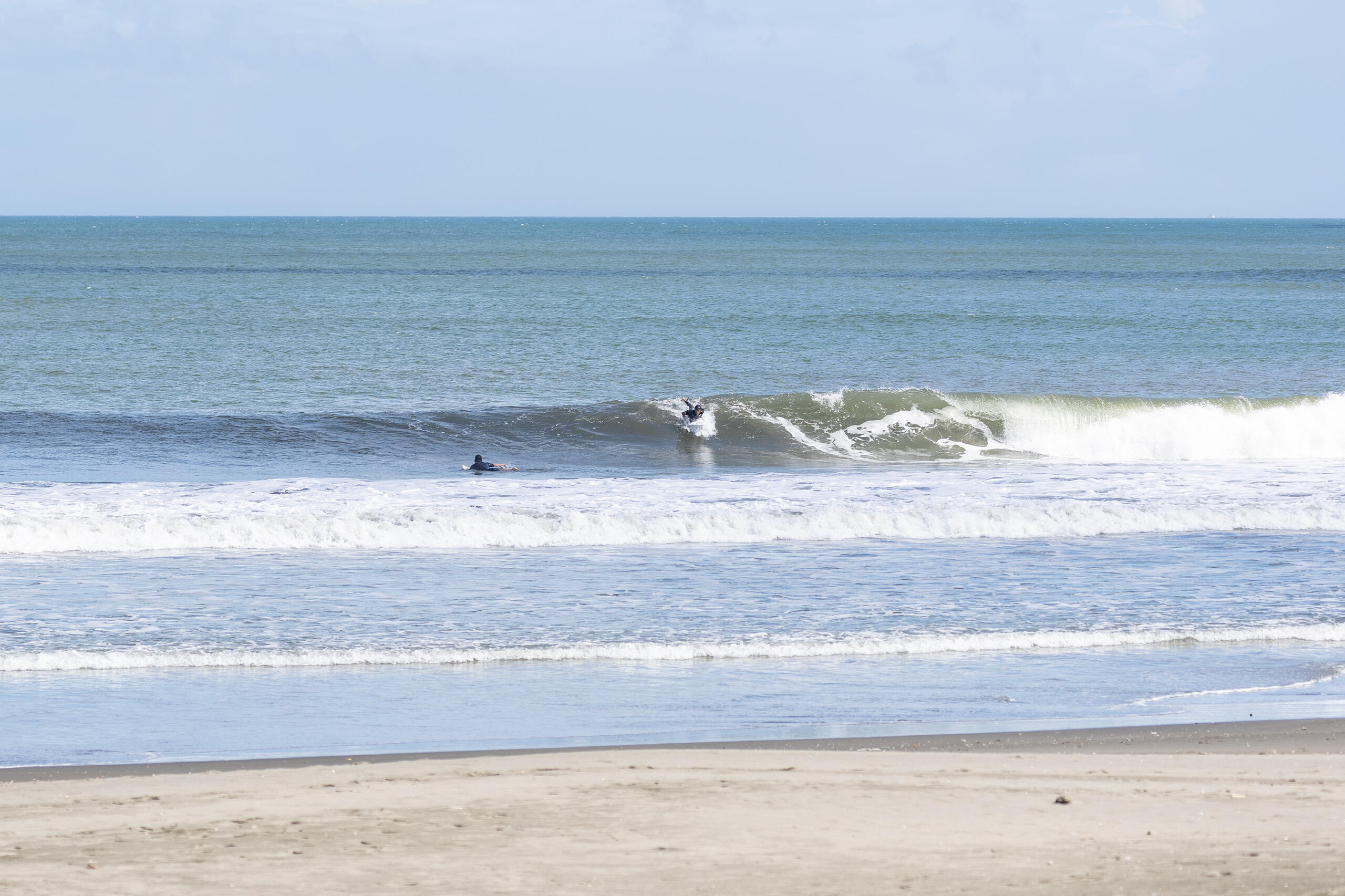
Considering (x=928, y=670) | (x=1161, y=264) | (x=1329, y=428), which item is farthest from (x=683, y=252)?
(x=928, y=670)

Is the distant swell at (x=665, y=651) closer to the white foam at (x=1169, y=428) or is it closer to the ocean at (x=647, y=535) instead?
the ocean at (x=647, y=535)

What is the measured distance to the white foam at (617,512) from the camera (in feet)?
46.5

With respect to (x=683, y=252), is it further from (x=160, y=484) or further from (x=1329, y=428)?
(x=160, y=484)

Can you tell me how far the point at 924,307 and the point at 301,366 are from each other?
2838 centimetres

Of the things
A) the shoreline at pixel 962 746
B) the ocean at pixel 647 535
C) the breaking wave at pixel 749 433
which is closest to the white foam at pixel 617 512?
the ocean at pixel 647 535

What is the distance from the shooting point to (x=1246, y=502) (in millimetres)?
16547

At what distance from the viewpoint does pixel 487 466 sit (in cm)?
2030

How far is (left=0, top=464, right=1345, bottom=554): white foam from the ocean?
6cm

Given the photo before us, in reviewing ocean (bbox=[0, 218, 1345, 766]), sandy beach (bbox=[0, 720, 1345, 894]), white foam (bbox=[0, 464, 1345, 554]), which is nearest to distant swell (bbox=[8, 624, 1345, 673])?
ocean (bbox=[0, 218, 1345, 766])

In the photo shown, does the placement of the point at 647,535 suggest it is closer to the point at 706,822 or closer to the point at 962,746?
the point at 962,746

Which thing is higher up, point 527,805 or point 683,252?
point 683,252

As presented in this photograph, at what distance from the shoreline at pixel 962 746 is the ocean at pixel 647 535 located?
0.20 metres

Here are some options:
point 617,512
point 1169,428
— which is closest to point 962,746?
point 617,512

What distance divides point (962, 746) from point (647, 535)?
7438 mm
